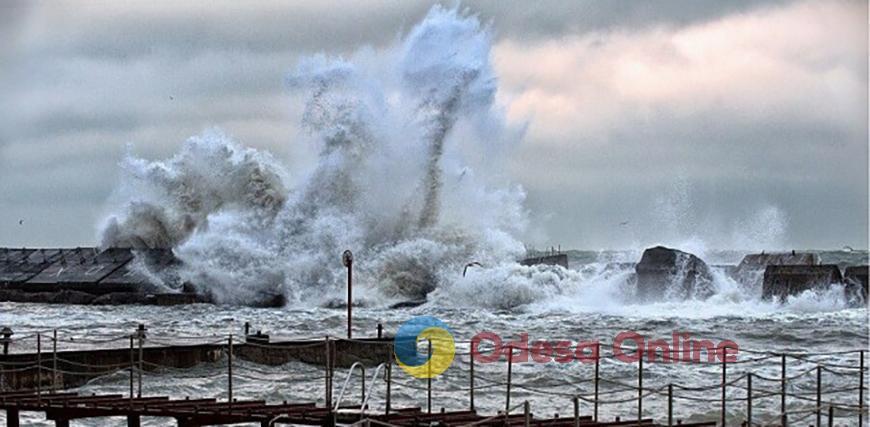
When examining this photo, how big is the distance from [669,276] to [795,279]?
404 centimetres

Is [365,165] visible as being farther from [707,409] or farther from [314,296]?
[707,409]

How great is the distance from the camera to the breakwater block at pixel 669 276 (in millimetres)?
43375

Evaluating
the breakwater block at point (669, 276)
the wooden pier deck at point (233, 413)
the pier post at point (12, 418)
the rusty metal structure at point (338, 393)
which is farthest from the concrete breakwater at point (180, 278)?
the wooden pier deck at point (233, 413)

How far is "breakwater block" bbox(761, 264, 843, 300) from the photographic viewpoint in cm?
4100

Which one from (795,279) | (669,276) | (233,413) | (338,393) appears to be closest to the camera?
(233,413)

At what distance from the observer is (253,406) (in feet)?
53.5

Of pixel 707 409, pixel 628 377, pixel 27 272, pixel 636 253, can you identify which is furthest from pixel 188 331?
pixel 636 253

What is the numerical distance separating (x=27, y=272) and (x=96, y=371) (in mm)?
31944

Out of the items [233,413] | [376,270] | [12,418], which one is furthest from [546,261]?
[233,413]

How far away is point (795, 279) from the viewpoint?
4144 centimetres

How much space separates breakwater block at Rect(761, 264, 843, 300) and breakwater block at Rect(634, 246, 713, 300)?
2.18m

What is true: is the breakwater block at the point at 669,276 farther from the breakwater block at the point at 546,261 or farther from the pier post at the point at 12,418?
the pier post at the point at 12,418

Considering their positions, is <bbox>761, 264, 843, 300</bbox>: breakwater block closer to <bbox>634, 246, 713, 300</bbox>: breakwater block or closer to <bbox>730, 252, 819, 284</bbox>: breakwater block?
<bbox>634, 246, 713, 300</bbox>: breakwater block

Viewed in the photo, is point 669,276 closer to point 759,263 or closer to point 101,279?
point 759,263
